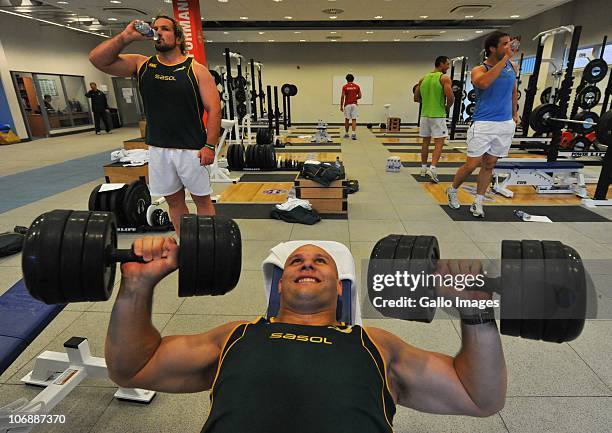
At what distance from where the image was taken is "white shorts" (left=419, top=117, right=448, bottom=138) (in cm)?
454

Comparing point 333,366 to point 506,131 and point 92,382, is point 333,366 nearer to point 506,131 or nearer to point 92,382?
point 92,382

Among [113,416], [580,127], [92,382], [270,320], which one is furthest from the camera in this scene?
[580,127]

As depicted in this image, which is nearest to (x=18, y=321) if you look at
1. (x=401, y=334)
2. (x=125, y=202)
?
(x=401, y=334)

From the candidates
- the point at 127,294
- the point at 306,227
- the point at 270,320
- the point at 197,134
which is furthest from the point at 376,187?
the point at 127,294

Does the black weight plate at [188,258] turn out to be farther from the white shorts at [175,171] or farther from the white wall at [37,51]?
the white wall at [37,51]

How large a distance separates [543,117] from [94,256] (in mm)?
6020

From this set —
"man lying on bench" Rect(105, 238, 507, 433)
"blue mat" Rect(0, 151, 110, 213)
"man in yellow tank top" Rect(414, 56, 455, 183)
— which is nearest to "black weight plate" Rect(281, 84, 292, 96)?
"blue mat" Rect(0, 151, 110, 213)

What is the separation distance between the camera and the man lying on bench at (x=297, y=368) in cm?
80

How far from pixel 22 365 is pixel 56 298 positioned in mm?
1123

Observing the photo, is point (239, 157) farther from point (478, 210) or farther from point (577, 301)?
point (577, 301)

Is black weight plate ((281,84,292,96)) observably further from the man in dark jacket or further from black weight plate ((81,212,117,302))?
black weight plate ((81,212,117,302))

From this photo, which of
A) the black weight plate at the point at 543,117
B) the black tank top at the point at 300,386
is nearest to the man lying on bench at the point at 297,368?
the black tank top at the point at 300,386

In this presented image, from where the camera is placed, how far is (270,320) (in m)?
1.14

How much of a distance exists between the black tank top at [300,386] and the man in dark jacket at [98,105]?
11987 millimetres
